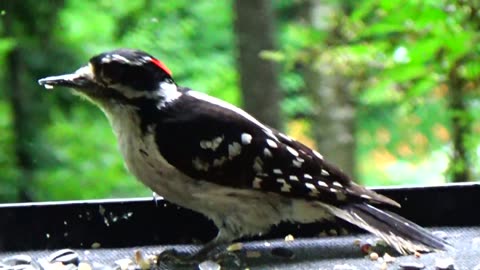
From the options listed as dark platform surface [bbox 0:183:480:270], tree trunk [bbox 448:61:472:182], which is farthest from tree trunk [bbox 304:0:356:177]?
dark platform surface [bbox 0:183:480:270]

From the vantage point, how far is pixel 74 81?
253cm

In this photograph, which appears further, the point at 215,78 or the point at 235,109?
the point at 215,78

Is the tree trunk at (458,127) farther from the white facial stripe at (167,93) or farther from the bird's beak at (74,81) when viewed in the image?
the bird's beak at (74,81)

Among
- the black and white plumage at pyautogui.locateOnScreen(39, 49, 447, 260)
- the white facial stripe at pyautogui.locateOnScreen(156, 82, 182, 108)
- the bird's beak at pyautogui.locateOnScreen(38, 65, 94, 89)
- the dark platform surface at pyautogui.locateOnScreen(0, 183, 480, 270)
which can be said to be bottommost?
the dark platform surface at pyautogui.locateOnScreen(0, 183, 480, 270)

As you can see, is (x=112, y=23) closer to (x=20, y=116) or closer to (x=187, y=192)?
(x=20, y=116)

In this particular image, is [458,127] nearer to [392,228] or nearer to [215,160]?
[392,228]

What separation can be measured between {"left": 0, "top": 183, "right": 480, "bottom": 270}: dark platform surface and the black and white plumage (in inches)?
4.0

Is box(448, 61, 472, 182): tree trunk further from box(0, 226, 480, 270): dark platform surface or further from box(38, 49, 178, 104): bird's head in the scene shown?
box(38, 49, 178, 104): bird's head

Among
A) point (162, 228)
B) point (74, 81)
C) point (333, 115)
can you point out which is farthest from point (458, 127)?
point (74, 81)

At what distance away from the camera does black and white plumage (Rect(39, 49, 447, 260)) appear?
8.39ft

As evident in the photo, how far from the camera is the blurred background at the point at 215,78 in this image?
4352mm

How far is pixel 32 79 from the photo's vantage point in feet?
18.6

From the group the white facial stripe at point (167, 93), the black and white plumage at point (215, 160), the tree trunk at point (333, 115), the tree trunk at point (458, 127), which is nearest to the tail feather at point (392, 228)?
the black and white plumage at point (215, 160)

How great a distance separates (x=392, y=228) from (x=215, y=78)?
3.79 metres
